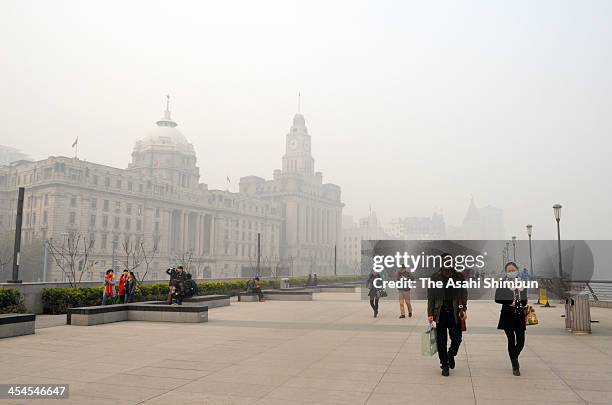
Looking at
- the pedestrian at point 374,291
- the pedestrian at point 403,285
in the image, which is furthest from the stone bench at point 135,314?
the pedestrian at point 403,285

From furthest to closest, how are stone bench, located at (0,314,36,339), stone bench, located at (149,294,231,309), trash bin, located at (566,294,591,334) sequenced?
1. stone bench, located at (149,294,231,309)
2. trash bin, located at (566,294,591,334)
3. stone bench, located at (0,314,36,339)

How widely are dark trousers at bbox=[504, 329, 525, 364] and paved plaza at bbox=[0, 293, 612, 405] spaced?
15.6 inches

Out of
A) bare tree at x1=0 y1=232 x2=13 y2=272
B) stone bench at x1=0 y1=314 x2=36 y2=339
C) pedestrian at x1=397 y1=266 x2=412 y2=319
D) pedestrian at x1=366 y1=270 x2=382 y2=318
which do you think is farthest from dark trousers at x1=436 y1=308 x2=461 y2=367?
bare tree at x1=0 y1=232 x2=13 y2=272

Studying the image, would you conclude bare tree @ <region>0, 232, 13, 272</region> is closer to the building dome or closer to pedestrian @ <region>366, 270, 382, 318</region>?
the building dome

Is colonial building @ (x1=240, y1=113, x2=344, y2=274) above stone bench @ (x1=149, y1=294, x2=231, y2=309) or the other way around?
above

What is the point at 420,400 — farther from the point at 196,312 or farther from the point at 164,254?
the point at 164,254

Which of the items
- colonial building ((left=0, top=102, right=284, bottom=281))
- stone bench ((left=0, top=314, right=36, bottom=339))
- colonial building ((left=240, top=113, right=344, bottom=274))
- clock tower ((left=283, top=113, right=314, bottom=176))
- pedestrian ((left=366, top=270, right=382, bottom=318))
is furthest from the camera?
clock tower ((left=283, top=113, right=314, bottom=176))

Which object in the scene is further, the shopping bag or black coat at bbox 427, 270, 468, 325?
black coat at bbox 427, 270, 468, 325

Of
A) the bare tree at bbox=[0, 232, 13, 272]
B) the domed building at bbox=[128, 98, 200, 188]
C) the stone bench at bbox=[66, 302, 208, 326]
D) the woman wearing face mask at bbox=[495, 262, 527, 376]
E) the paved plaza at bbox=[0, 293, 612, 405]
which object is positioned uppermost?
the domed building at bbox=[128, 98, 200, 188]

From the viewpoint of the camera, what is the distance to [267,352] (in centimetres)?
1112

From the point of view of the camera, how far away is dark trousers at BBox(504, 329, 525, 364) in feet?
29.0

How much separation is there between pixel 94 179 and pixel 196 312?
287 feet

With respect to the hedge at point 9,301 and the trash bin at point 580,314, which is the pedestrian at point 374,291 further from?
the hedge at point 9,301

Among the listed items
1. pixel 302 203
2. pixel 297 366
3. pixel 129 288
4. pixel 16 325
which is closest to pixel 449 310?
pixel 297 366
